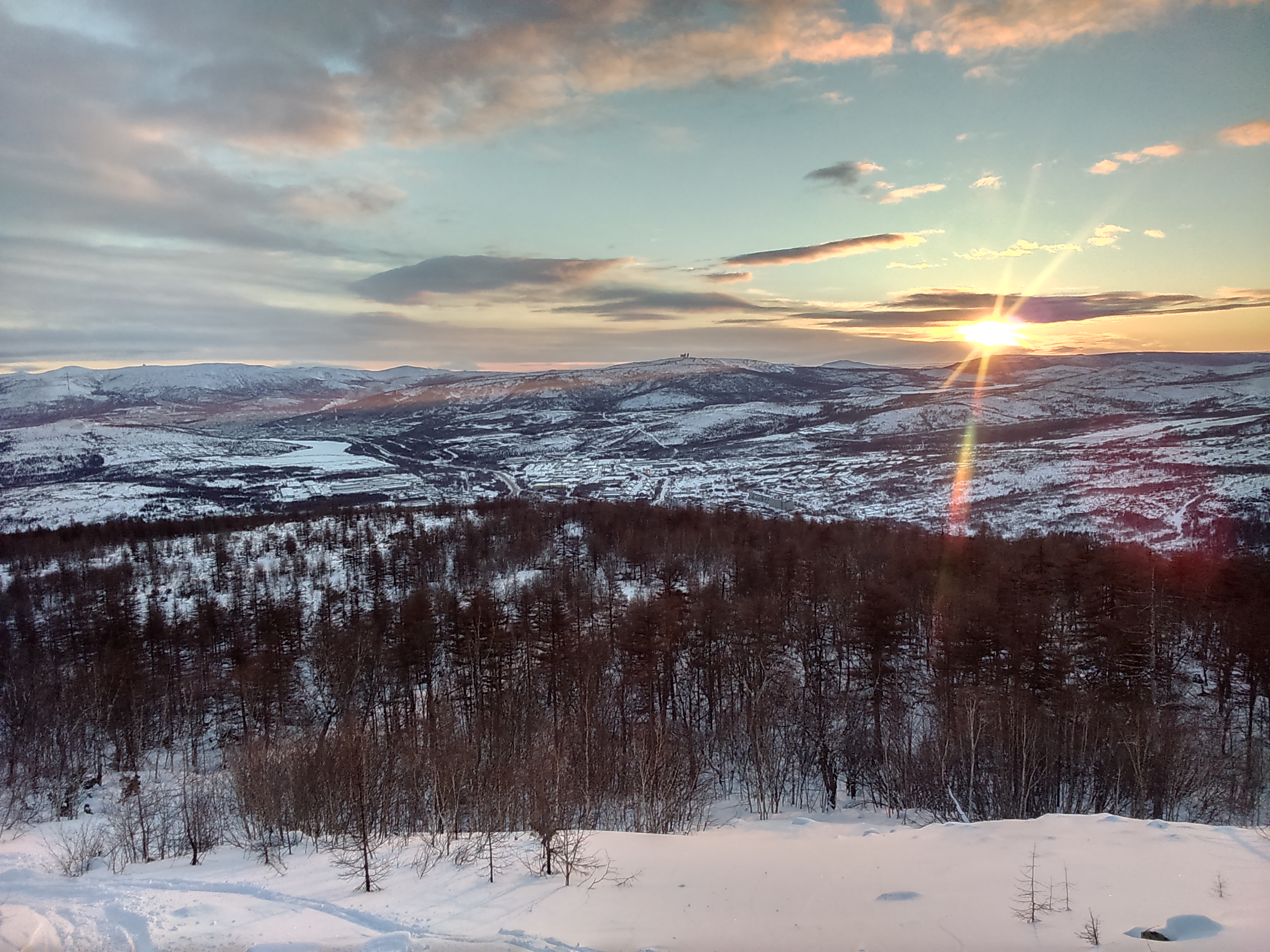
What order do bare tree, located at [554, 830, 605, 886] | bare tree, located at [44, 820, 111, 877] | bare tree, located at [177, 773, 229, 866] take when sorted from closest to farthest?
bare tree, located at [554, 830, 605, 886]
bare tree, located at [44, 820, 111, 877]
bare tree, located at [177, 773, 229, 866]

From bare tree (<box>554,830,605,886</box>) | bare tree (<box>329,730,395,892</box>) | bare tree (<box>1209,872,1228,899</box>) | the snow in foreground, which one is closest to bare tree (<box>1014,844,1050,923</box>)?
the snow in foreground

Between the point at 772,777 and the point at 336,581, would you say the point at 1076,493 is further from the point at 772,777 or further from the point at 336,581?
the point at 336,581

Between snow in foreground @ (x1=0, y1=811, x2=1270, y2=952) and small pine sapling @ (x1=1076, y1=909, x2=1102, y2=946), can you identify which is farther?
snow in foreground @ (x1=0, y1=811, x2=1270, y2=952)

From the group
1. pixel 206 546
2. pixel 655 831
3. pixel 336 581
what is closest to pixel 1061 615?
pixel 655 831

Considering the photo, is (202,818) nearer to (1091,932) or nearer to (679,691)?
(1091,932)

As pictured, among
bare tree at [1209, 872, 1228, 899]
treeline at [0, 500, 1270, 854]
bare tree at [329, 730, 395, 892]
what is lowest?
treeline at [0, 500, 1270, 854]

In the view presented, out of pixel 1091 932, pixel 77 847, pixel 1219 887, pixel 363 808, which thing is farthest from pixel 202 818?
pixel 1219 887

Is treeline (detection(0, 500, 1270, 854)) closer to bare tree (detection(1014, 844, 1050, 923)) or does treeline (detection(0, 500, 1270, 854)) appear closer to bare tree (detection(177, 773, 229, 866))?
bare tree (detection(177, 773, 229, 866))
